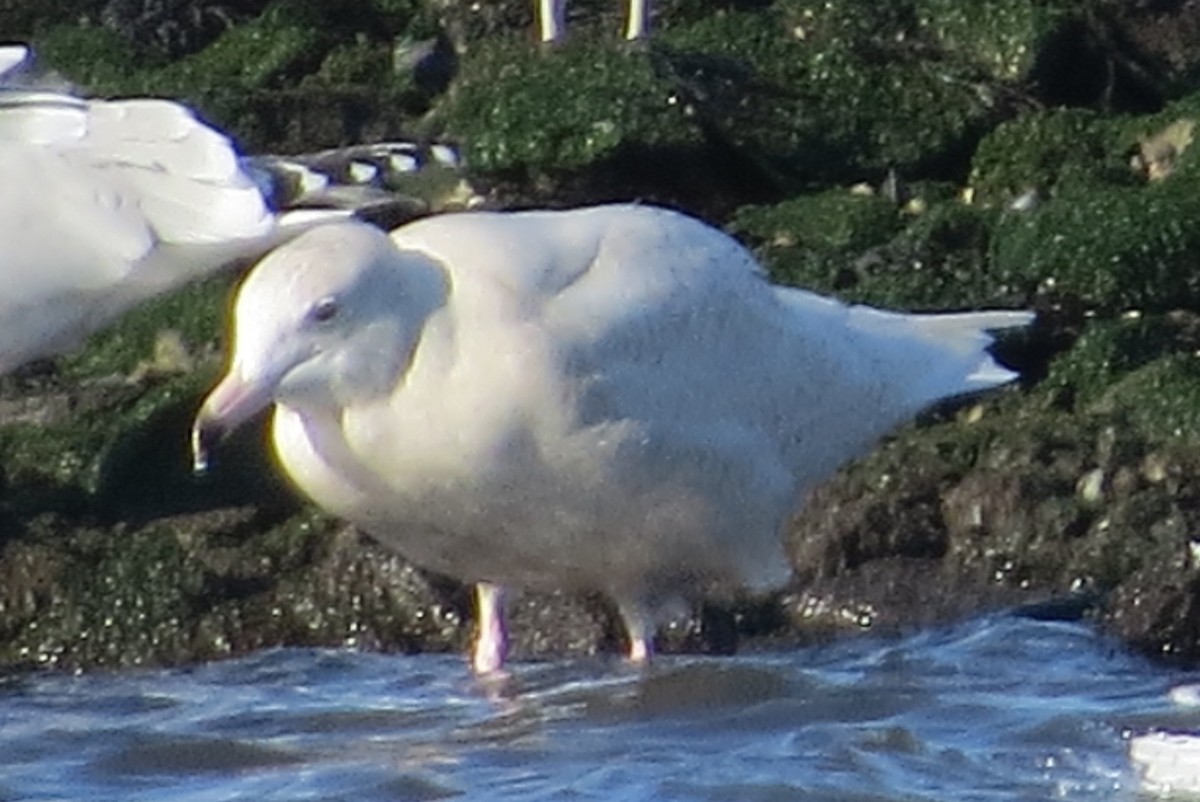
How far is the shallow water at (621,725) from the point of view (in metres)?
8.75

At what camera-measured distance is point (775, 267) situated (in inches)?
466

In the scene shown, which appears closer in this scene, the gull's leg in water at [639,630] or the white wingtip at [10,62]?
the gull's leg in water at [639,630]

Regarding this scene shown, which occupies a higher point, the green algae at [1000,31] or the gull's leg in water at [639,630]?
the green algae at [1000,31]

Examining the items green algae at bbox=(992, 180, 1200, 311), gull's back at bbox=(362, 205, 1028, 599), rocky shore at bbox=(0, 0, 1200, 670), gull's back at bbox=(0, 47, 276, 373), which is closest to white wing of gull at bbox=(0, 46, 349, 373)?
gull's back at bbox=(0, 47, 276, 373)

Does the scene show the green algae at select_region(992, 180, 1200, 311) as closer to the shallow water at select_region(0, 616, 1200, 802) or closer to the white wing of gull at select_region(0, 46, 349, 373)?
the shallow water at select_region(0, 616, 1200, 802)

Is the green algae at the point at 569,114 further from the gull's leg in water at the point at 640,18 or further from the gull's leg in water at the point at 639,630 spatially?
the gull's leg in water at the point at 639,630

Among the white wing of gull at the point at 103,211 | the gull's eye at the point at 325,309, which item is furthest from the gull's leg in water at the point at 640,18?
the gull's eye at the point at 325,309

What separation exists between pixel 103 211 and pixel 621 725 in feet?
5.78

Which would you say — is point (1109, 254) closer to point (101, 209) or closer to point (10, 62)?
point (101, 209)

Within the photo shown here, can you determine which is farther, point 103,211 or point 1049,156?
point 1049,156

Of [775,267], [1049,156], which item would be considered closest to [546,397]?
[775,267]

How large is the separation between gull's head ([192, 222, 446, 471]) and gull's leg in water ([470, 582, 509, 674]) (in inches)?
37.4

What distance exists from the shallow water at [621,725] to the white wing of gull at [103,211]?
0.99 m

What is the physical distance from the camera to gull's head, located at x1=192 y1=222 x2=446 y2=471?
8.78m
